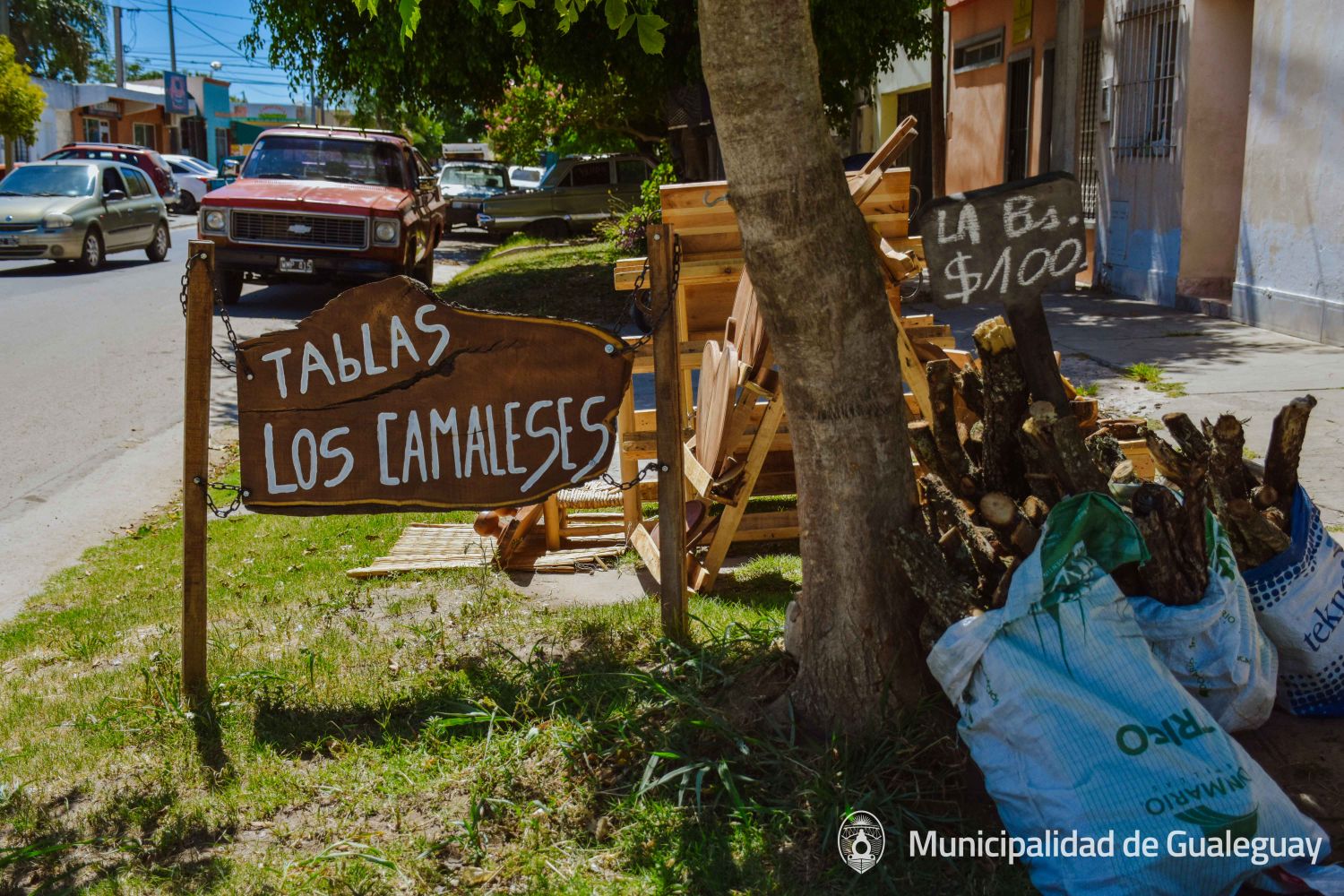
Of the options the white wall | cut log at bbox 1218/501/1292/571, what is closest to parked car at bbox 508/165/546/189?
the white wall

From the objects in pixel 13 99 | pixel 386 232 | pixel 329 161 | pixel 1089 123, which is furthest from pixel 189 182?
pixel 1089 123

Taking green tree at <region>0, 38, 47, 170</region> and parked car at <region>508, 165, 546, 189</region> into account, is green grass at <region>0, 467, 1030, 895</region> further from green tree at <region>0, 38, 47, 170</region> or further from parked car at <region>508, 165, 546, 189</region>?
parked car at <region>508, 165, 546, 189</region>

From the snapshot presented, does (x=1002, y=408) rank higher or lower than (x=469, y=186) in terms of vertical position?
lower

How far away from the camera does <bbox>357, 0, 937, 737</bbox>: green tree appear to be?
3.13 metres

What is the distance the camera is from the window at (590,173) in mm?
25578

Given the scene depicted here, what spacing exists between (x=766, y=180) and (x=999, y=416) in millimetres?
969

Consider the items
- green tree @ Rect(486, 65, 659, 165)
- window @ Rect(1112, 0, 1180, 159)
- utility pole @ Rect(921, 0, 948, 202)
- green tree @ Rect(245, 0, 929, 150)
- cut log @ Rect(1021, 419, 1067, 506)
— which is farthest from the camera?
green tree @ Rect(486, 65, 659, 165)

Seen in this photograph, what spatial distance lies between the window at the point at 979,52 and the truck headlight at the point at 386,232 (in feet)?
27.7

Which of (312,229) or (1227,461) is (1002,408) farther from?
(312,229)

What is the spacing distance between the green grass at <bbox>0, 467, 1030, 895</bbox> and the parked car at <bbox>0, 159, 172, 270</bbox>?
51.0ft

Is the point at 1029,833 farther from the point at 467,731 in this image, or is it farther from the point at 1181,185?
the point at 1181,185

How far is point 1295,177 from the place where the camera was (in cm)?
941

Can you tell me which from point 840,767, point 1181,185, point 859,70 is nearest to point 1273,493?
point 840,767

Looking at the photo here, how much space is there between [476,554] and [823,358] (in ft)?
9.08
